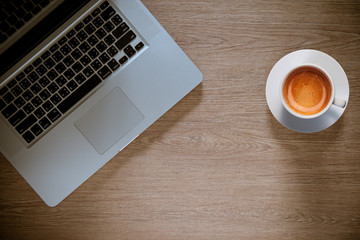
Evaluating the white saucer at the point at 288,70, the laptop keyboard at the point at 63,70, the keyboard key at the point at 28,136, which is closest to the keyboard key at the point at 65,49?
the laptop keyboard at the point at 63,70

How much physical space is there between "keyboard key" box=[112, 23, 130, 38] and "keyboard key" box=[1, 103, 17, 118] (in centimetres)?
30

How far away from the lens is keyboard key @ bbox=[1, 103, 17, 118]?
0.83 m

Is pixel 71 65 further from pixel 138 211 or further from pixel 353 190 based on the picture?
pixel 353 190

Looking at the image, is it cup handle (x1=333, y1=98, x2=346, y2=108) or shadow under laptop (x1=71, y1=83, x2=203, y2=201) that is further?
shadow under laptop (x1=71, y1=83, x2=203, y2=201)

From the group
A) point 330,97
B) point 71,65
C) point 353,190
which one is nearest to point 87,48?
point 71,65

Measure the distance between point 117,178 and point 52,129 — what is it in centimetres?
21

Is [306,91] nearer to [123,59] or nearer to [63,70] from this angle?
[123,59]

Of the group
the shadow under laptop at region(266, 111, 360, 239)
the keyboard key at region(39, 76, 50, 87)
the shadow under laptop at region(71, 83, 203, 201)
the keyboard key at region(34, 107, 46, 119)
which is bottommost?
the shadow under laptop at region(266, 111, 360, 239)

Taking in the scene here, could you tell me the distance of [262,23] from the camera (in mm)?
895

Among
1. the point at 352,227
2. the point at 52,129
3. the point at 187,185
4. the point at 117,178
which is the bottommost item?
the point at 352,227

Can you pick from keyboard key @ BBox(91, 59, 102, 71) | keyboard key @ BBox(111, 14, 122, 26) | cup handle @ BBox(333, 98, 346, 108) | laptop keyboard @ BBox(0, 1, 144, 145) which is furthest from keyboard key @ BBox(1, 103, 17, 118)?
cup handle @ BBox(333, 98, 346, 108)

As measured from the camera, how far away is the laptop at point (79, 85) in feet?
2.73

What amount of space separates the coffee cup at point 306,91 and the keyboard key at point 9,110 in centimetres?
64

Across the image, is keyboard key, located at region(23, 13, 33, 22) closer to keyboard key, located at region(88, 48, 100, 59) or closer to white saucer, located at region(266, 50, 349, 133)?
keyboard key, located at region(88, 48, 100, 59)
